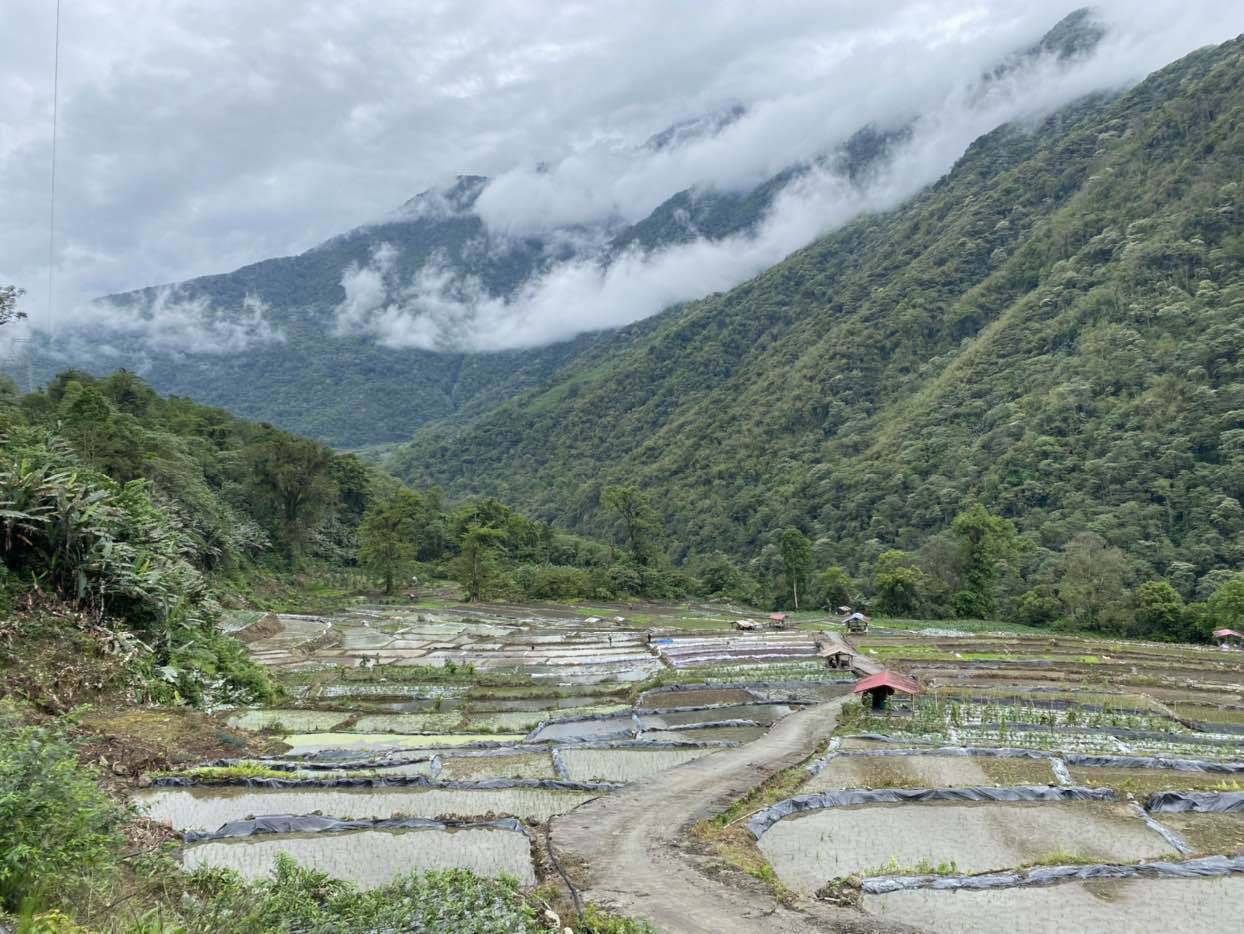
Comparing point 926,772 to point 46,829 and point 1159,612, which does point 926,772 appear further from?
point 1159,612

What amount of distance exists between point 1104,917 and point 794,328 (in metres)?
136

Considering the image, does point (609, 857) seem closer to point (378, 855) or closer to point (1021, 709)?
point (378, 855)

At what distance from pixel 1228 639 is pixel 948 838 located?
35.1m

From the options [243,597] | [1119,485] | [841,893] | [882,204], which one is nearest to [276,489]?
[243,597]

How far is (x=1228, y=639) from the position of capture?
119 feet

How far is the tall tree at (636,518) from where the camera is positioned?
2539 inches

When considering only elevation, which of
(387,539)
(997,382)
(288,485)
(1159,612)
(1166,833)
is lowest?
(1159,612)

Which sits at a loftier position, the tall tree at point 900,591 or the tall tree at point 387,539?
the tall tree at point 387,539

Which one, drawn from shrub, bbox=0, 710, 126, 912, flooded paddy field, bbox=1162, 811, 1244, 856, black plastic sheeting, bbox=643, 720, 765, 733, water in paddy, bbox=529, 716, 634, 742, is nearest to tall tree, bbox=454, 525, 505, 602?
water in paddy, bbox=529, 716, 634, 742

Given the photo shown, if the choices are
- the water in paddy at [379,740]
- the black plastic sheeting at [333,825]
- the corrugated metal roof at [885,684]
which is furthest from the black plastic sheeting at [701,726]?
the black plastic sheeting at [333,825]

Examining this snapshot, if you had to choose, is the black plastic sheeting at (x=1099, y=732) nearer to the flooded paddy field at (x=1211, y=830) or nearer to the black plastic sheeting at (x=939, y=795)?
the black plastic sheeting at (x=939, y=795)

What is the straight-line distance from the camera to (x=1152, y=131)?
8775cm

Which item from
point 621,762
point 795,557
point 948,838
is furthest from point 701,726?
point 795,557

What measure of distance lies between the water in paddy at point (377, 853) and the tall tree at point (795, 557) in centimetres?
4699
